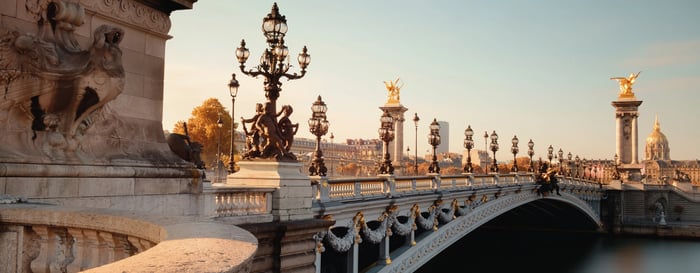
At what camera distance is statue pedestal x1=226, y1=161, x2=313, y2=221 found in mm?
13219

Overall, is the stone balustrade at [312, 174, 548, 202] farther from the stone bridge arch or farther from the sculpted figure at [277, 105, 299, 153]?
the sculpted figure at [277, 105, 299, 153]

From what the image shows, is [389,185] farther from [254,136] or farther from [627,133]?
[627,133]

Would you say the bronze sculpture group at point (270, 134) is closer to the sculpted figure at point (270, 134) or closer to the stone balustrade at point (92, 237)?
the sculpted figure at point (270, 134)

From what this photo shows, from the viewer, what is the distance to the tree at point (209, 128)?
198ft

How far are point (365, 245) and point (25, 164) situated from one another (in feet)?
62.8

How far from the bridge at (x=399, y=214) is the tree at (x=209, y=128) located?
96.8 feet

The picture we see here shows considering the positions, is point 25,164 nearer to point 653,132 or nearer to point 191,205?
point 191,205

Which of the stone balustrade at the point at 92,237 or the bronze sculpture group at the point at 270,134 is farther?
the bronze sculpture group at the point at 270,134

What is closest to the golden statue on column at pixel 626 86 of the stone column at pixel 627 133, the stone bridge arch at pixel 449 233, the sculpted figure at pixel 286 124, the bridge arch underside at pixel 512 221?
the stone column at pixel 627 133

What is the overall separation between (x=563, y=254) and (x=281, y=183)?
43.1 m

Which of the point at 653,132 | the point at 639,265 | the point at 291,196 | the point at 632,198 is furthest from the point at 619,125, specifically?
the point at 653,132

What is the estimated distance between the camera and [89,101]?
30.1ft

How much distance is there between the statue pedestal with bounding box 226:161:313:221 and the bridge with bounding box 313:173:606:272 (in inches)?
53.1

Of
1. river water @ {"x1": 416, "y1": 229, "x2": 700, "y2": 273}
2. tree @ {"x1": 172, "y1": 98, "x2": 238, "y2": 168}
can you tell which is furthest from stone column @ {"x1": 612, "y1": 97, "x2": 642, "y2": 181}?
tree @ {"x1": 172, "y1": 98, "x2": 238, "y2": 168}
